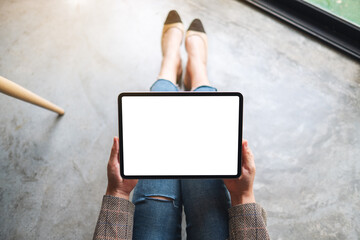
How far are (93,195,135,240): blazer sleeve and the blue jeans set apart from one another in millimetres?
75

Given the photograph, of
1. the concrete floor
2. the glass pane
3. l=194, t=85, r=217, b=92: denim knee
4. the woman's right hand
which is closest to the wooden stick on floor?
the concrete floor

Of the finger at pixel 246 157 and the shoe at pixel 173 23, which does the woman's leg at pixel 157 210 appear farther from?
the shoe at pixel 173 23

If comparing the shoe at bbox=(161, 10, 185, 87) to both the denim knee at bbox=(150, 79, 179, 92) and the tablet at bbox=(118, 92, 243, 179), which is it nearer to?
the denim knee at bbox=(150, 79, 179, 92)

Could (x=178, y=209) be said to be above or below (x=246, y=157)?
below

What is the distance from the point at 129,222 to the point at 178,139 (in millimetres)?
271

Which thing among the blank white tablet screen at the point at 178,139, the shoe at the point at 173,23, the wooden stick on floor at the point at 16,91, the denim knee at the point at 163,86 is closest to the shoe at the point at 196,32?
the shoe at the point at 173,23

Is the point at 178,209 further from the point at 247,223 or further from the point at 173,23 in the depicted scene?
the point at 173,23

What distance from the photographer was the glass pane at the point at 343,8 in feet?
4.09

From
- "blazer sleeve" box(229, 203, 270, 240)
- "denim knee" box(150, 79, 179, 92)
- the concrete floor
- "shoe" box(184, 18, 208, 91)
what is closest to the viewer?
"blazer sleeve" box(229, 203, 270, 240)

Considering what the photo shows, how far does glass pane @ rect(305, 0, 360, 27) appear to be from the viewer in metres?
1.25

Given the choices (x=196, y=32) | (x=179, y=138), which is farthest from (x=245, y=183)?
(x=196, y=32)

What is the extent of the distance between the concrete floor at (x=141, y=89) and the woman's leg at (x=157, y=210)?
0.38 meters

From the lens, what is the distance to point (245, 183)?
695 mm

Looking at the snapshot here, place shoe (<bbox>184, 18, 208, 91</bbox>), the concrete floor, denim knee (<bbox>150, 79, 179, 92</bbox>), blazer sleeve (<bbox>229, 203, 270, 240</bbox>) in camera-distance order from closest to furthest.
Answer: blazer sleeve (<bbox>229, 203, 270, 240</bbox>) < denim knee (<bbox>150, 79, 179, 92</bbox>) < the concrete floor < shoe (<bbox>184, 18, 208, 91</bbox>)
